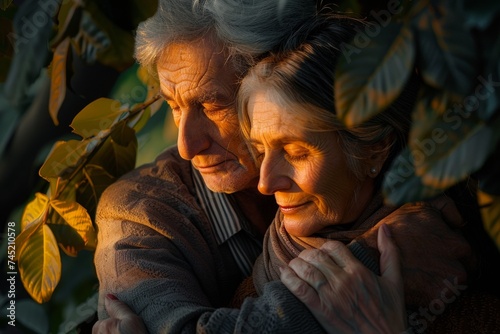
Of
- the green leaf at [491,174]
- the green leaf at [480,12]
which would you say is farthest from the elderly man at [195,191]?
the green leaf at [480,12]

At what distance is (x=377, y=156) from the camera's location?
53.5 inches

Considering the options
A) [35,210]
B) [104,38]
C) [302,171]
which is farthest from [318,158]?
[35,210]

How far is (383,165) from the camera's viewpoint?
139 centimetres

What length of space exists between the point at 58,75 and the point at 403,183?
0.76 meters

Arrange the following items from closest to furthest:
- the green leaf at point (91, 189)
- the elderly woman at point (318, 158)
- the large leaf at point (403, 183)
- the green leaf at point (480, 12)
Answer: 1. the green leaf at point (480, 12)
2. the large leaf at point (403, 183)
3. the elderly woman at point (318, 158)
4. the green leaf at point (91, 189)

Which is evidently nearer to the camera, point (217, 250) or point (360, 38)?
point (360, 38)

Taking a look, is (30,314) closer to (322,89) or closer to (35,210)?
(35,210)

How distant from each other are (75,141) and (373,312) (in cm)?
82

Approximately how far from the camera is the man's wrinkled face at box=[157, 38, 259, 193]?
59.4 inches

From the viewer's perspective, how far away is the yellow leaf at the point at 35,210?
1695mm

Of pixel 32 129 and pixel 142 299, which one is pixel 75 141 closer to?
pixel 32 129

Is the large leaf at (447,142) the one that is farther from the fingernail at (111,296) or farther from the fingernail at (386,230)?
the fingernail at (111,296)

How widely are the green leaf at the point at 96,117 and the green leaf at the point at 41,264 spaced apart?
228mm

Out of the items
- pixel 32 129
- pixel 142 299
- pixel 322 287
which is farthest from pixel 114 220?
pixel 322 287
